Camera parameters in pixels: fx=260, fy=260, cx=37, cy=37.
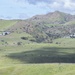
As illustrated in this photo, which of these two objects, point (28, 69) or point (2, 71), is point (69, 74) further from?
point (2, 71)

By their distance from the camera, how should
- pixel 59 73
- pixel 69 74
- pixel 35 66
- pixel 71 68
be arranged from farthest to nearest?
pixel 35 66, pixel 71 68, pixel 59 73, pixel 69 74

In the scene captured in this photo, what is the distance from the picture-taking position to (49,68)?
159375mm

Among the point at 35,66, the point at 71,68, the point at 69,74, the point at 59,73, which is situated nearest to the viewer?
the point at 69,74

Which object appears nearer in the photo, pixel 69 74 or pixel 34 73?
pixel 69 74

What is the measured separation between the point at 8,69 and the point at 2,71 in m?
4.42

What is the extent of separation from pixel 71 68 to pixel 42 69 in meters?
17.8

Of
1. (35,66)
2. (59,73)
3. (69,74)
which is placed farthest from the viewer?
(35,66)

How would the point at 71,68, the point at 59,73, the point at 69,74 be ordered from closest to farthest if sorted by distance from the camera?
the point at 69,74 → the point at 59,73 → the point at 71,68

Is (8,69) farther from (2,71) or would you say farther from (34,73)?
(34,73)

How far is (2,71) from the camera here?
161 metres

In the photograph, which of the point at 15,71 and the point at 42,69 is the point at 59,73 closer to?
the point at 42,69

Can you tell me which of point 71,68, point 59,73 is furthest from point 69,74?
point 71,68

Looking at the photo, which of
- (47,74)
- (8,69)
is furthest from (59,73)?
(8,69)

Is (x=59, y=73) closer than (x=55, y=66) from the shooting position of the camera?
Yes
